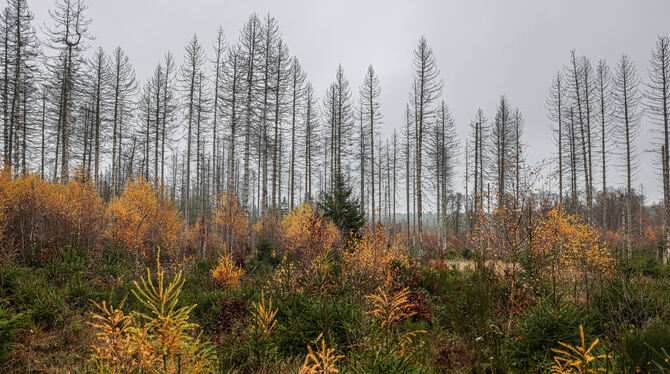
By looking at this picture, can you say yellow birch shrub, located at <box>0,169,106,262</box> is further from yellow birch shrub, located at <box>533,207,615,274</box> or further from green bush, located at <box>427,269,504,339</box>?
yellow birch shrub, located at <box>533,207,615,274</box>

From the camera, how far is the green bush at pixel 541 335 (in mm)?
3551

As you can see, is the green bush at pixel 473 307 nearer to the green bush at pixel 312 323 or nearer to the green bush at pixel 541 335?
the green bush at pixel 541 335

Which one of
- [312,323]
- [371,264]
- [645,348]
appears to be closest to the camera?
[645,348]

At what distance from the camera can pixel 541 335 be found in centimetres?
364

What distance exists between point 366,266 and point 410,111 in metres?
21.2

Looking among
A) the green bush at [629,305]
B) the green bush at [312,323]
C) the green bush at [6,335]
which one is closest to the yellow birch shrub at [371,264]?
the green bush at [312,323]

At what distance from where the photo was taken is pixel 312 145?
79.7ft

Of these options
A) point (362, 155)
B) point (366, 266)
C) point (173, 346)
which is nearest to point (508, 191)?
point (366, 266)

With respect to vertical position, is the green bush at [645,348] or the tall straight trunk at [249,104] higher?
the tall straight trunk at [249,104]

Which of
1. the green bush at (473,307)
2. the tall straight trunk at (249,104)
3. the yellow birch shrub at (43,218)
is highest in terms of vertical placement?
the tall straight trunk at (249,104)

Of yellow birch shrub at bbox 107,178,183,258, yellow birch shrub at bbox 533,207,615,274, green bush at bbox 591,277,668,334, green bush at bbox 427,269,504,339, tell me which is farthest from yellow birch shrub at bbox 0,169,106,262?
yellow birch shrub at bbox 533,207,615,274

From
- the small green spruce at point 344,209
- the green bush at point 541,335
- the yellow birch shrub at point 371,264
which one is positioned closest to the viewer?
the green bush at point 541,335

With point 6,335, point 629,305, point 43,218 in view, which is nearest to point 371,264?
point 629,305

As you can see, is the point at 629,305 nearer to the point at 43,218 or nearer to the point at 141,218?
the point at 43,218
